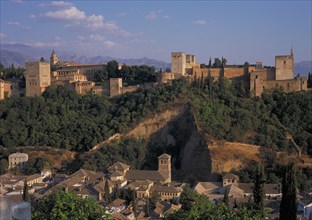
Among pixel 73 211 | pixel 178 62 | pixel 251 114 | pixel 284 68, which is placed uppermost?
pixel 178 62

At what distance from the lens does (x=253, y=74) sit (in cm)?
4966

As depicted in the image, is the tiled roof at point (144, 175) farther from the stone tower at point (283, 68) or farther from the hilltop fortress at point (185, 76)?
the stone tower at point (283, 68)

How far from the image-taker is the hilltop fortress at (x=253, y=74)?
163ft

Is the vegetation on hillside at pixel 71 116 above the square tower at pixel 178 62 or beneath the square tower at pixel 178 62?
beneath

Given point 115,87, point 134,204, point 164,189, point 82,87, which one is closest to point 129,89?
point 115,87

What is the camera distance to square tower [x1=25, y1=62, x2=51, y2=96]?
2069 inches

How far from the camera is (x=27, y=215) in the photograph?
21.2 feet

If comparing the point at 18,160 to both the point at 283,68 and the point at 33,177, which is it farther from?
the point at 283,68

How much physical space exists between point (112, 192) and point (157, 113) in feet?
45.1

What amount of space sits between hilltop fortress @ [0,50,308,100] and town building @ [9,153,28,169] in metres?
10.3

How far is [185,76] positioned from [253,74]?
6939mm

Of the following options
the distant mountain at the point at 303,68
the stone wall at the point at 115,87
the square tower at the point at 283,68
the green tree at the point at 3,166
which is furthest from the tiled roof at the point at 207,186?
the distant mountain at the point at 303,68

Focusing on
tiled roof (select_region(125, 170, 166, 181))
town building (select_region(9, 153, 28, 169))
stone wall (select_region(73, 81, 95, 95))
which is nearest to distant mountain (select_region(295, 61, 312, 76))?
stone wall (select_region(73, 81, 95, 95))

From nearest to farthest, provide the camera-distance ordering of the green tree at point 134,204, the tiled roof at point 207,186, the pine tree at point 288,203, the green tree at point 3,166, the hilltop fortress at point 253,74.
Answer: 1. the pine tree at point 288,203
2. the green tree at point 134,204
3. the tiled roof at point 207,186
4. the green tree at point 3,166
5. the hilltop fortress at point 253,74
